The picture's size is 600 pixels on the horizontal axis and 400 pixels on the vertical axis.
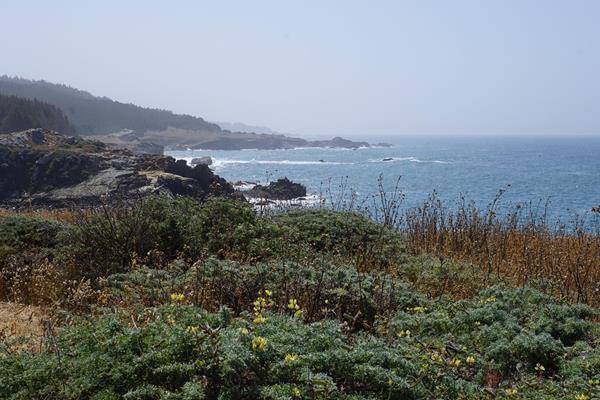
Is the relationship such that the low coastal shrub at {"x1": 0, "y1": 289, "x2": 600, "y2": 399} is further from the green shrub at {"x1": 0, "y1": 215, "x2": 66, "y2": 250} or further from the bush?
the green shrub at {"x1": 0, "y1": 215, "x2": 66, "y2": 250}

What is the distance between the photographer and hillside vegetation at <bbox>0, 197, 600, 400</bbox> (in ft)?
10.7

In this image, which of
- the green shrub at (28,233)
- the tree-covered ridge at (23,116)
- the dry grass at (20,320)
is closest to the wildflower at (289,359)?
the dry grass at (20,320)

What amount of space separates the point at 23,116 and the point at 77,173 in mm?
39307

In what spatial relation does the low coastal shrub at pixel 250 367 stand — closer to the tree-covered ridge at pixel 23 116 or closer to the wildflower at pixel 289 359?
the wildflower at pixel 289 359

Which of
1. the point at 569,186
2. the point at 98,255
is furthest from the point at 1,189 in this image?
the point at 569,186

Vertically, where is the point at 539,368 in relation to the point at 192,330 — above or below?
below

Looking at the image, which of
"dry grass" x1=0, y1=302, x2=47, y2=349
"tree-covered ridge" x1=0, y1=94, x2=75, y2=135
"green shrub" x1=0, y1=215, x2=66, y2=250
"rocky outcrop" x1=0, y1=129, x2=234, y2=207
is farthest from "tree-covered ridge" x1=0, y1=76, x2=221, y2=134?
"dry grass" x1=0, y1=302, x2=47, y2=349

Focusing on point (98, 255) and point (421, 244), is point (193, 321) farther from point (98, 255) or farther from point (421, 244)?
point (421, 244)

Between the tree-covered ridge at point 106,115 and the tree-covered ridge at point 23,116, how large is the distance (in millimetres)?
46331

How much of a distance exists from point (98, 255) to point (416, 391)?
5.67m

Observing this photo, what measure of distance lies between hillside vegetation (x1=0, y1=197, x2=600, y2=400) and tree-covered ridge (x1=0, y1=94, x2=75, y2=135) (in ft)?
193

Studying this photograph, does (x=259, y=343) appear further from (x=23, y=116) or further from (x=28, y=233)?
(x=23, y=116)

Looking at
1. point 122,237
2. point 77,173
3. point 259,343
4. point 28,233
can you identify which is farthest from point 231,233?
point 77,173

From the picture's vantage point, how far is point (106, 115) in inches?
5851
